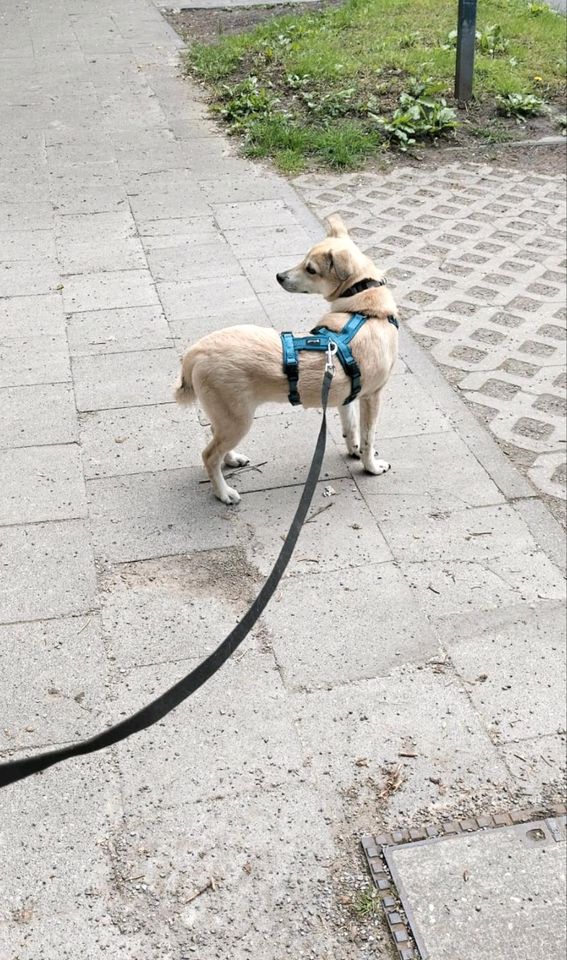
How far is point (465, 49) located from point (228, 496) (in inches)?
278

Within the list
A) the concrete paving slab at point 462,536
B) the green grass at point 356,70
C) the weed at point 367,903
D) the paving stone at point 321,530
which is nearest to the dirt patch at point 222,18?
the green grass at point 356,70

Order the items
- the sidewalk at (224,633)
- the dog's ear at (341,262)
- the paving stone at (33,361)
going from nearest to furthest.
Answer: the sidewalk at (224,633) < the dog's ear at (341,262) < the paving stone at (33,361)

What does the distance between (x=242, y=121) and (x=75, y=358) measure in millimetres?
4860

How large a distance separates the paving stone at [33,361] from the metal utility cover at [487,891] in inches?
142

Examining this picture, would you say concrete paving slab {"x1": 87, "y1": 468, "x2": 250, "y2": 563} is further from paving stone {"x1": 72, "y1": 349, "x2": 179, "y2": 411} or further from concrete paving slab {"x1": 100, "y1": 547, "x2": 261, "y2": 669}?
paving stone {"x1": 72, "y1": 349, "x2": 179, "y2": 411}

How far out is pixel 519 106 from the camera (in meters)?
10.0

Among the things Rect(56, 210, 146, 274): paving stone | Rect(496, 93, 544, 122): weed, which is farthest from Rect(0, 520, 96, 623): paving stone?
Rect(496, 93, 544, 122): weed

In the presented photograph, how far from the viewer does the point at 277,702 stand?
12.1 feet

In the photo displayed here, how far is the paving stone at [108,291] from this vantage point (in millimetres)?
6531

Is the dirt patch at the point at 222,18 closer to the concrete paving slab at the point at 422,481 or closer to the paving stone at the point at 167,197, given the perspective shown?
the paving stone at the point at 167,197

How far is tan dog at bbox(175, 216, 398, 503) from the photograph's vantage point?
4352 mm

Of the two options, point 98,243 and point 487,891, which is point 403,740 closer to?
point 487,891

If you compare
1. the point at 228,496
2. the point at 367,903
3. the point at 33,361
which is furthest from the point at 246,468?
the point at 367,903

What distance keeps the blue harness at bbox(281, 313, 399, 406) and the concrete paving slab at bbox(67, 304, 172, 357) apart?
183cm
